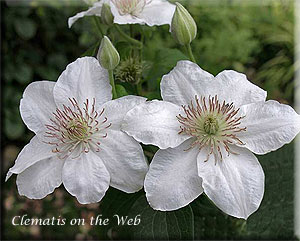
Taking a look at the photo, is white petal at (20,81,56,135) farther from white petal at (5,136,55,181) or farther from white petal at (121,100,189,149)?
white petal at (121,100,189,149)

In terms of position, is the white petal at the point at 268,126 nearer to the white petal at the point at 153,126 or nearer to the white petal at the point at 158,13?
the white petal at the point at 153,126

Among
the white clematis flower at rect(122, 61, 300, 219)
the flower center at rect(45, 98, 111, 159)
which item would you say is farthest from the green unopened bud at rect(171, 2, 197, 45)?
the flower center at rect(45, 98, 111, 159)

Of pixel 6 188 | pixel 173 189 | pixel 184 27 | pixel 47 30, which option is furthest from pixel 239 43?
pixel 173 189

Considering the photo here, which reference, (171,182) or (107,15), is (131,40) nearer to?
(107,15)

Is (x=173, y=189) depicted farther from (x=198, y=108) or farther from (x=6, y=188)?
(x=6, y=188)

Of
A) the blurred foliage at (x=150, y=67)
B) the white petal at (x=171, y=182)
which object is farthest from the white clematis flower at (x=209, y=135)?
the blurred foliage at (x=150, y=67)
